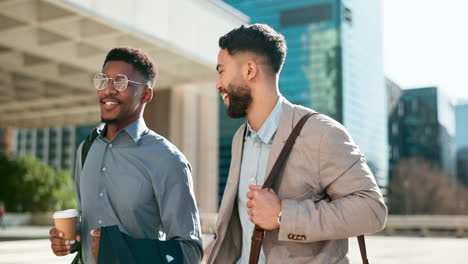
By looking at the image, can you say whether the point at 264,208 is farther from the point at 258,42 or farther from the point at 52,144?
the point at 52,144

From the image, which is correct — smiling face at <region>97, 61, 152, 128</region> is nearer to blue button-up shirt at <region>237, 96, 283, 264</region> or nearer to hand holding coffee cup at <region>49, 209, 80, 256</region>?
hand holding coffee cup at <region>49, 209, 80, 256</region>

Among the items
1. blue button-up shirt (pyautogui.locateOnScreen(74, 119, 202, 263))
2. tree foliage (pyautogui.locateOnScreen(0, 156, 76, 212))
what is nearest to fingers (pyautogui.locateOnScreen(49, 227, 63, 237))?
blue button-up shirt (pyautogui.locateOnScreen(74, 119, 202, 263))

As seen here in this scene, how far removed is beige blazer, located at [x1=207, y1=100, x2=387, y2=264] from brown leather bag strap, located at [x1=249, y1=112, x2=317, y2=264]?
0.03m

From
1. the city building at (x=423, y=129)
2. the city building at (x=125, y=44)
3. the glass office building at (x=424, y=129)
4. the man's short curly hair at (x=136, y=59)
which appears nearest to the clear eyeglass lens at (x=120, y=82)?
the man's short curly hair at (x=136, y=59)

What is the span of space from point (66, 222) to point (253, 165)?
Result: 0.92m

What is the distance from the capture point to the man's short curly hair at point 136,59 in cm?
289

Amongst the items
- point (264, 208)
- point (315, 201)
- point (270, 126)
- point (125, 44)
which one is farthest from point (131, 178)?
point (125, 44)

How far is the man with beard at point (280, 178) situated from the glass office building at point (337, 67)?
8665 centimetres

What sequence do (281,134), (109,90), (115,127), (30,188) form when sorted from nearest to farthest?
(281,134) → (109,90) → (115,127) → (30,188)

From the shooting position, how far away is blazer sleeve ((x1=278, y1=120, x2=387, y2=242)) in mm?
2047

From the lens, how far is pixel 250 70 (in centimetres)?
246

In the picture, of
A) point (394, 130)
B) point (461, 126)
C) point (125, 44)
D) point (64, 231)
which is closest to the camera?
point (64, 231)

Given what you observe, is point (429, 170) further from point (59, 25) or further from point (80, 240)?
point (80, 240)

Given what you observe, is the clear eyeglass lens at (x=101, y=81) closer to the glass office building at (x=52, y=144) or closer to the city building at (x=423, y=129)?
the city building at (x=423, y=129)
